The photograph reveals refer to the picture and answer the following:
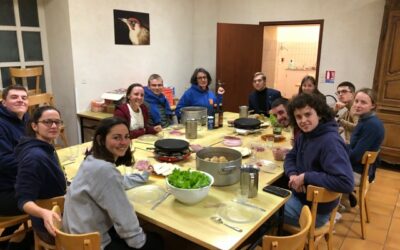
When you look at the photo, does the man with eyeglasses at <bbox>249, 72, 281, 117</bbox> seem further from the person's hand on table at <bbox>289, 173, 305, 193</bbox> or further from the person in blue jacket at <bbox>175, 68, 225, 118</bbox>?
the person's hand on table at <bbox>289, 173, 305, 193</bbox>

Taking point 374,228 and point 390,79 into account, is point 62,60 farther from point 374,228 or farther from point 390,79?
point 390,79

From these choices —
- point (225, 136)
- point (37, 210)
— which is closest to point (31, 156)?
point (37, 210)

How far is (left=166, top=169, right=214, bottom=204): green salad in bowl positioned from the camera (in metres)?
1.56

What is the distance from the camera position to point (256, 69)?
5102mm

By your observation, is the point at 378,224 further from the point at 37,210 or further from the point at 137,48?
the point at 137,48

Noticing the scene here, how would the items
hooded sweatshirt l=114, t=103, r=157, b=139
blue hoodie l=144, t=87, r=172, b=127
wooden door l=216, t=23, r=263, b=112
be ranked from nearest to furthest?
hooded sweatshirt l=114, t=103, r=157, b=139 → blue hoodie l=144, t=87, r=172, b=127 → wooden door l=216, t=23, r=263, b=112

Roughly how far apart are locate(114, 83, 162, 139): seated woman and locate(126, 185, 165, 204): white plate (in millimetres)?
1125

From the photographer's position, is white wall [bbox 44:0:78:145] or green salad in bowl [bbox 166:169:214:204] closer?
green salad in bowl [bbox 166:169:214:204]

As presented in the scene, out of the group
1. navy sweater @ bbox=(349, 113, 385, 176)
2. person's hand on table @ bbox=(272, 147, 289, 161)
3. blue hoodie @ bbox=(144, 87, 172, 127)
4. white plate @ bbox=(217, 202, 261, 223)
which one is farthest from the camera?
blue hoodie @ bbox=(144, 87, 172, 127)

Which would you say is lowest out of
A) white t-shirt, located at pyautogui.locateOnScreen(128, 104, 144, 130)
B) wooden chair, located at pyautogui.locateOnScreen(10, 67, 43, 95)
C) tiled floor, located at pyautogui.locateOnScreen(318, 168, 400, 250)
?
tiled floor, located at pyautogui.locateOnScreen(318, 168, 400, 250)

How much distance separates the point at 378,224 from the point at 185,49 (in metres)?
3.78

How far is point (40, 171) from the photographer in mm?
1643

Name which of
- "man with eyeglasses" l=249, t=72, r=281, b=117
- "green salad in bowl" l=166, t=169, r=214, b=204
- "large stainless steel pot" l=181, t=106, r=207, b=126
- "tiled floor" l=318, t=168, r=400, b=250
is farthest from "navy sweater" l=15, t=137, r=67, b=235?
"man with eyeglasses" l=249, t=72, r=281, b=117

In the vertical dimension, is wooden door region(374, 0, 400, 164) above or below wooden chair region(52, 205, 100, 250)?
above
